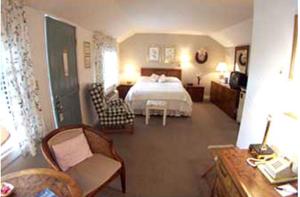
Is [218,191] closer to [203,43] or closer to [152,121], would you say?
[152,121]

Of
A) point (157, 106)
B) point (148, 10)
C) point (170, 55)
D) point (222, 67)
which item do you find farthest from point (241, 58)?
point (148, 10)

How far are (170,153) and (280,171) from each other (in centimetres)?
201

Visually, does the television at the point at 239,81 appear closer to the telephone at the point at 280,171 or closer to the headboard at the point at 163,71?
the headboard at the point at 163,71

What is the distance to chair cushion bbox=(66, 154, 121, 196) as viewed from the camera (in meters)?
1.86

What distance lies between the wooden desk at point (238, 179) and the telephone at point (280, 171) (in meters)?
0.04

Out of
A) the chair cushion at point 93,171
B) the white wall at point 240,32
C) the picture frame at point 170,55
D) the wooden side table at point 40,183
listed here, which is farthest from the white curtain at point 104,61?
the wooden side table at point 40,183

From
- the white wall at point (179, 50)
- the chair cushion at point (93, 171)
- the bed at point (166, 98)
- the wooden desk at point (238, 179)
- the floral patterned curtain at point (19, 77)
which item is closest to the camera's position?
the wooden desk at point (238, 179)

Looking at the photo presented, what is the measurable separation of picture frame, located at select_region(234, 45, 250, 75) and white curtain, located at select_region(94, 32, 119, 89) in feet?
11.2

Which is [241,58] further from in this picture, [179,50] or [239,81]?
[179,50]

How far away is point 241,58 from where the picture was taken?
18.2 ft

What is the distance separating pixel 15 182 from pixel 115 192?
1183 mm

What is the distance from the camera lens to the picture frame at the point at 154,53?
7.22 metres

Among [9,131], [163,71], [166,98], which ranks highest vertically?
[163,71]

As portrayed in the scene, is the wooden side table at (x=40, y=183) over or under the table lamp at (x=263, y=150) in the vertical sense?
under
